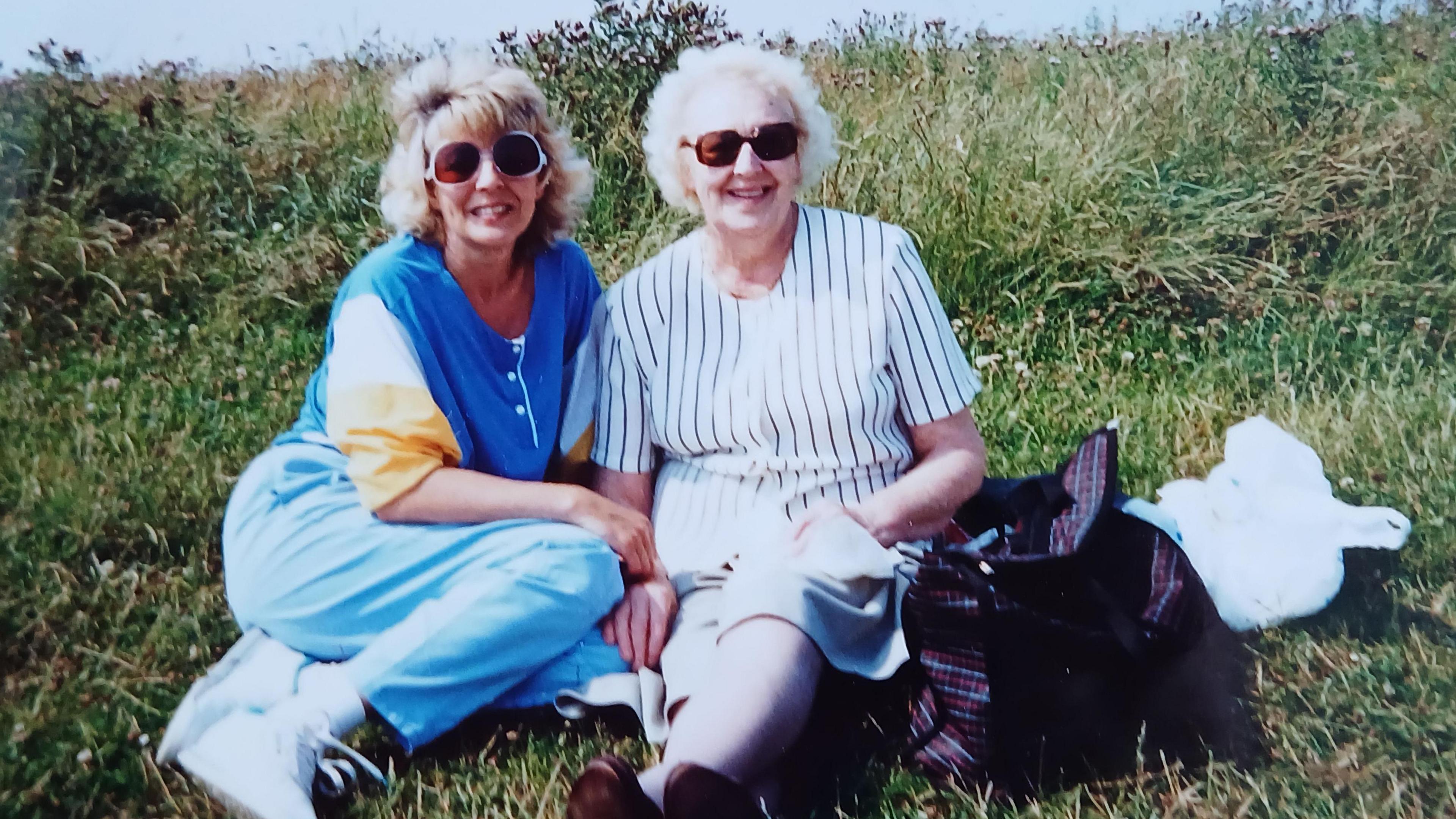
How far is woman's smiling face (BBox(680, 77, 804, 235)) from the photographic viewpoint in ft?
6.29

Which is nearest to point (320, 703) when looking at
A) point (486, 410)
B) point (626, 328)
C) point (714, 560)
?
point (486, 410)

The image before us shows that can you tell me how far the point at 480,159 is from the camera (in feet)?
6.39

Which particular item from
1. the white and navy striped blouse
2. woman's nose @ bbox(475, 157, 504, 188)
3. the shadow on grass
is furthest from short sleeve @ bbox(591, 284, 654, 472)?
the shadow on grass

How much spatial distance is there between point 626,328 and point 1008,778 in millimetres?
1066

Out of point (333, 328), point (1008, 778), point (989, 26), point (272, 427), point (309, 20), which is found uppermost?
point (309, 20)

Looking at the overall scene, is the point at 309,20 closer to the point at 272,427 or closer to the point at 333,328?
the point at 333,328

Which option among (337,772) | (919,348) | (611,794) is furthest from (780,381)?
(337,772)

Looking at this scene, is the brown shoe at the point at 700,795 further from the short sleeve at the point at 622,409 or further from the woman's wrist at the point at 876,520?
the short sleeve at the point at 622,409

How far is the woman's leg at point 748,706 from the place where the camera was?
1550mm

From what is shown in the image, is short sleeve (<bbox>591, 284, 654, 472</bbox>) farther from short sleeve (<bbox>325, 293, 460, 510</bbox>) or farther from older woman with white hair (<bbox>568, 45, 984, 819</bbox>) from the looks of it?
short sleeve (<bbox>325, 293, 460, 510</bbox>)

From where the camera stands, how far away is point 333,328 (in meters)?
1.97

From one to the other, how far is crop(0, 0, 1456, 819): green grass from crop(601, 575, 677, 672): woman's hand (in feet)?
0.53

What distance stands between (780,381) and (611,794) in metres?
0.82

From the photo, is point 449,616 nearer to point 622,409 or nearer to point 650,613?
point 650,613
